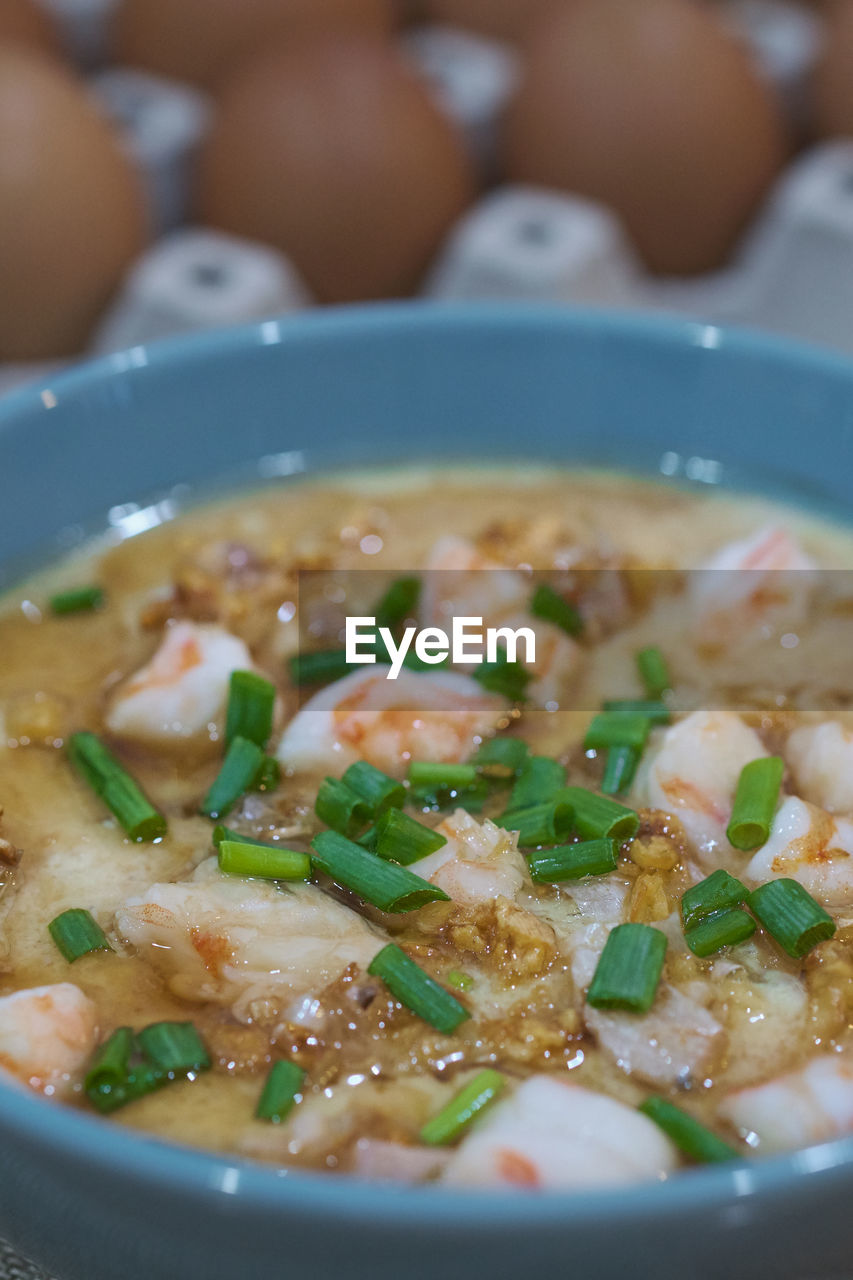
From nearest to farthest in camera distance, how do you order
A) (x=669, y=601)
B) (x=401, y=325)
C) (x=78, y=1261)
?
(x=78, y=1261), (x=669, y=601), (x=401, y=325)

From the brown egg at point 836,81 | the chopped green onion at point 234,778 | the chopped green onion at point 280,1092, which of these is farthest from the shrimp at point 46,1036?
the brown egg at point 836,81

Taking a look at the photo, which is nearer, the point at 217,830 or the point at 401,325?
the point at 217,830

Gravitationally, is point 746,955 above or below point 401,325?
below

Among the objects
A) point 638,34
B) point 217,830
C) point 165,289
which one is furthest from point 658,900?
point 638,34

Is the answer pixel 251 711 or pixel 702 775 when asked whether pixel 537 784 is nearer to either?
pixel 702 775

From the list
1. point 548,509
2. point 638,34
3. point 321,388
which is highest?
point 638,34

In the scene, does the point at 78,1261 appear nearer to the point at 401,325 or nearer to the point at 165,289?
the point at 401,325

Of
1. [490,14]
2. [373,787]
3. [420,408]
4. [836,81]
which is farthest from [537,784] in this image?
[490,14]
